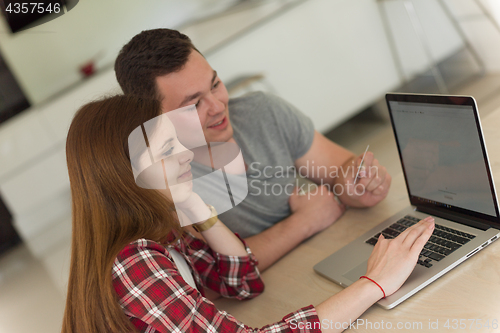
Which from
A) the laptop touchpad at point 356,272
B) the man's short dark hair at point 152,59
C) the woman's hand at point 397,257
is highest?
the man's short dark hair at point 152,59

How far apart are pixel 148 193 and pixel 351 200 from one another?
1.71 ft

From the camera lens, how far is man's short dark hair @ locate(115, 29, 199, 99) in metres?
1.13

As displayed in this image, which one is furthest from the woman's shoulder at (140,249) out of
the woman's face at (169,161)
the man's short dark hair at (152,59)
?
the man's short dark hair at (152,59)

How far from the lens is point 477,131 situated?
0.75 m

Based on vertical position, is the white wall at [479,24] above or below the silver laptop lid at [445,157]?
below

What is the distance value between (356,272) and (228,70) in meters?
1.27

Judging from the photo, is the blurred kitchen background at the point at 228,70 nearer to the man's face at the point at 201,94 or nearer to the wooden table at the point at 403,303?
the man's face at the point at 201,94

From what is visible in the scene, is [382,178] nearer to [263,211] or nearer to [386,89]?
[263,211]

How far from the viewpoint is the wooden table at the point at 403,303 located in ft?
2.17

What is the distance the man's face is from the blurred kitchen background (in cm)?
15

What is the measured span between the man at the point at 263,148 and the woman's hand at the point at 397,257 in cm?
29

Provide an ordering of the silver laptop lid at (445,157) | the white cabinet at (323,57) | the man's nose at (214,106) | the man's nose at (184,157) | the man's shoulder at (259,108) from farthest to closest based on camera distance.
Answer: the white cabinet at (323,57)
the man's shoulder at (259,108)
the man's nose at (214,106)
the man's nose at (184,157)
the silver laptop lid at (445,157)

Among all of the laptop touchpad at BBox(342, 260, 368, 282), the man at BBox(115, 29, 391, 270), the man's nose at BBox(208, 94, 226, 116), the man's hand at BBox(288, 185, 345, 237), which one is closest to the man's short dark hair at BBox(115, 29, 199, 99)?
the man at BBox(115, 29, 391, 270)

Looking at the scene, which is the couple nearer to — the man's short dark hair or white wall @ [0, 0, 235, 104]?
the man's short dark hair
